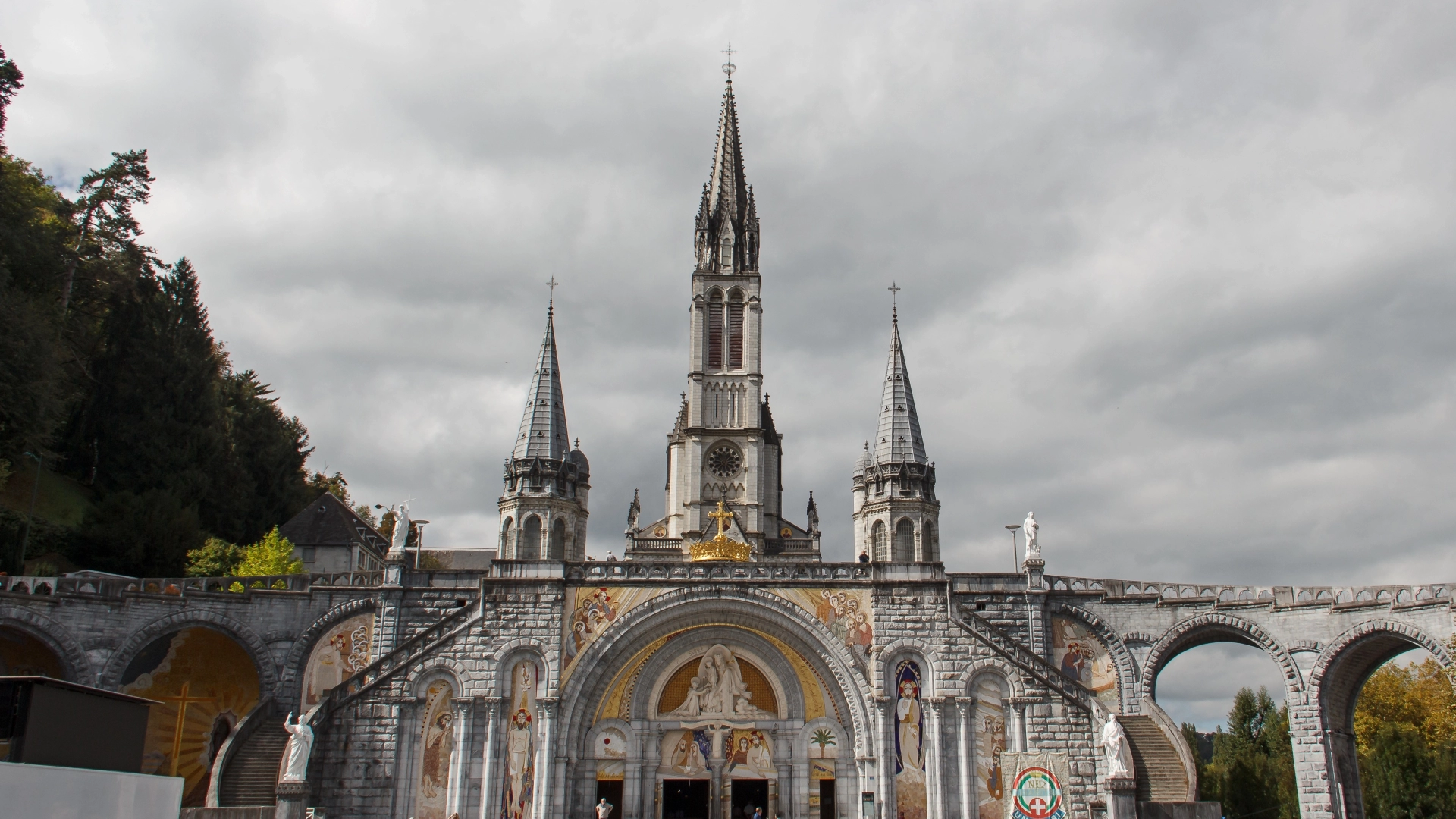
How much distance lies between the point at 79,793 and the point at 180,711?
19169 millimetres

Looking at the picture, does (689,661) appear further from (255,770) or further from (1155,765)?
(1155,765)

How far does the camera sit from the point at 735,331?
193ft

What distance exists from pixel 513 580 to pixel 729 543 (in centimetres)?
741

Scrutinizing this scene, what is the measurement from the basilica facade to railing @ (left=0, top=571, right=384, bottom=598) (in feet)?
0.29

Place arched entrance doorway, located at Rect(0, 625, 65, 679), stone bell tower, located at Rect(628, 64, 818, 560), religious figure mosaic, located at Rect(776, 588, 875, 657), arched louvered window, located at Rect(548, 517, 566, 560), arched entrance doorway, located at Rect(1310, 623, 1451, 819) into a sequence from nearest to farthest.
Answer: arched entrance doorway, located at Rect(1310, 623, 1451, 819), arched entrance doorway, located at Rect(0, 625, 65, 679), religious figure mosaic, located at Rect(776, 588, 875, 657), arched louvered window, located at Rect(548, 517, 566, 560), stone bell tower, located at Rect(628, 64, 818, 560)

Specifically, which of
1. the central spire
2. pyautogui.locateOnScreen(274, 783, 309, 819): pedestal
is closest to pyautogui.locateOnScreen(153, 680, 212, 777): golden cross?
pyautogui.locateOnScreen(274, 783, 309, 819): pedestal

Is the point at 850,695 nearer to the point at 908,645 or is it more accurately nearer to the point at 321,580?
the point at 908,645

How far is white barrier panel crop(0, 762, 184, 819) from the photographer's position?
13625mm

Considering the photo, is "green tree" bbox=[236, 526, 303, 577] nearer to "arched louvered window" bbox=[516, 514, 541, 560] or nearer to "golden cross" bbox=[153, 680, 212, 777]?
"golden cross" bbox=[153, 680, 212, 777]

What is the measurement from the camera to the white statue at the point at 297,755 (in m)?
25.8

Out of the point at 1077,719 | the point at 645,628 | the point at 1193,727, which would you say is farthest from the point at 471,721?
the point at 1193,727

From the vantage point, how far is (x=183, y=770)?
31.8 m

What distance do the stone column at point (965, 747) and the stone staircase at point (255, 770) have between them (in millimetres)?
18034

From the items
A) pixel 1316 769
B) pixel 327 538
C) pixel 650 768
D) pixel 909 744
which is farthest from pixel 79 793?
pixel 1316 769
